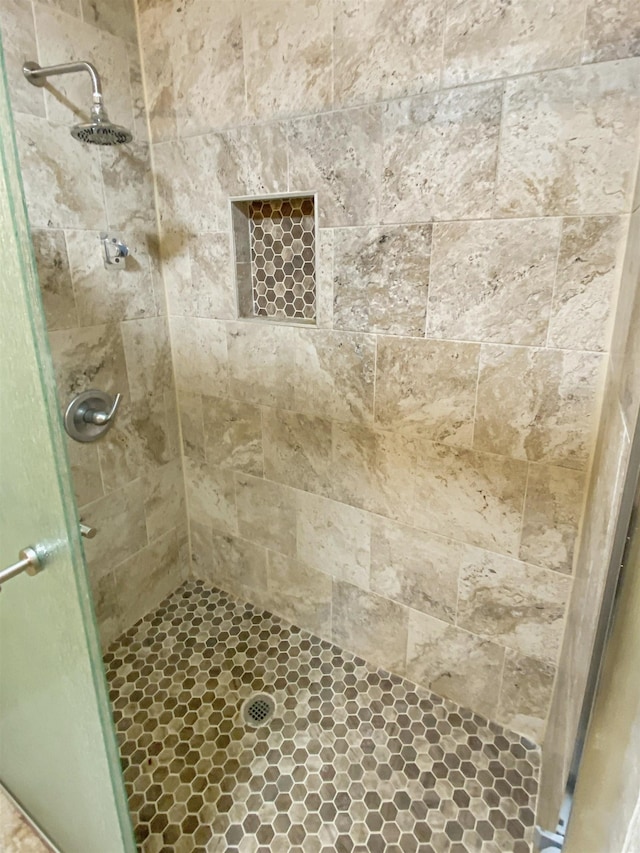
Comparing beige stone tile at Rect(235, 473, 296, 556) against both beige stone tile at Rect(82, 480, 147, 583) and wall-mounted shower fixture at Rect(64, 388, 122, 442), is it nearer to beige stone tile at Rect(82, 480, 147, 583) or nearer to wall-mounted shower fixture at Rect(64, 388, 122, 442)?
beige stone tile at Rect(82, 480, 147, 583)

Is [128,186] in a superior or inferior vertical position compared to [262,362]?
superior

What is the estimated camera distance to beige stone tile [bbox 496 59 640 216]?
979 mm

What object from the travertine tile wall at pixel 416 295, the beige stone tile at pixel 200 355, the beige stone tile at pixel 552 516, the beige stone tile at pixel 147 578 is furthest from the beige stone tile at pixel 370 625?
the beige stone tile at pixel 200 355

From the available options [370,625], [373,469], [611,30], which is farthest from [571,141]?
[370,625]

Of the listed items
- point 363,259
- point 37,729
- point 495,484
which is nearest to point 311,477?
point 495,484

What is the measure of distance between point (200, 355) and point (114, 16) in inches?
42.6

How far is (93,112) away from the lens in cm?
122

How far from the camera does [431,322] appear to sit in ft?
4.26

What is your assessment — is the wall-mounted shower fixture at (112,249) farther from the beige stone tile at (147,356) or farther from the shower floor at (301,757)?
the shower floor at (301,757)

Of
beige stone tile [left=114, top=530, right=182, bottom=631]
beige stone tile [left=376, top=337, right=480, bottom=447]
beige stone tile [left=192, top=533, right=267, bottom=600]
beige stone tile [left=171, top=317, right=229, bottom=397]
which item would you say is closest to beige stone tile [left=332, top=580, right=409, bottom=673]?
beige stone tile [left=192, top=533, right=267, bottom=600]

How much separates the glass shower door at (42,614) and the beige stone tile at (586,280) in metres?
1.07

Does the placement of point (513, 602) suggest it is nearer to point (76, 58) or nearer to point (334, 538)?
point (334, 538)

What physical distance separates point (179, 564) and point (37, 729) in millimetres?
1012

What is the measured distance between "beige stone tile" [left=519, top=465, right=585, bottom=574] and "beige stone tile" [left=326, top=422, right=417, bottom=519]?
0.34 metres
